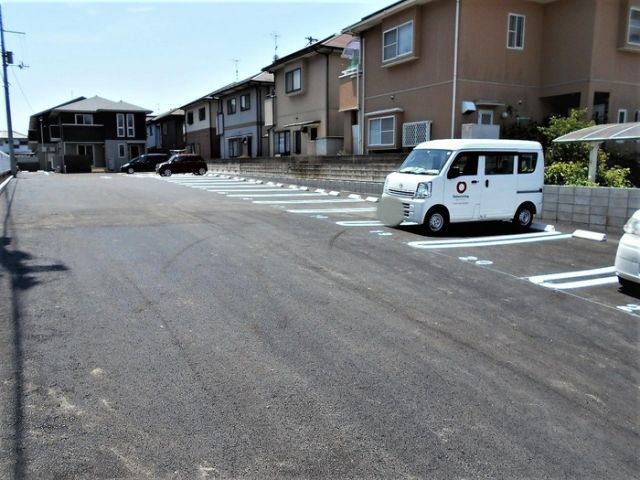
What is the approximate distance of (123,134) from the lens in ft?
163

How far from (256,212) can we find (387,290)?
7.43 m

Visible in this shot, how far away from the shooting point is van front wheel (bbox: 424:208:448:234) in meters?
10.3

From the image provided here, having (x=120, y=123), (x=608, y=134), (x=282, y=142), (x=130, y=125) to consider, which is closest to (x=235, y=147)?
(x=282, y=142)

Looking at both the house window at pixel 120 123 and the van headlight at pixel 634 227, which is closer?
the van headlight at pixel 634 227

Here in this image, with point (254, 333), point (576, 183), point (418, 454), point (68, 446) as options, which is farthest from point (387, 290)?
point (576, 183)

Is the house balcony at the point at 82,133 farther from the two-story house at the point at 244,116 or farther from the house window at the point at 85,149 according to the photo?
the two-story house at the point at 244,116

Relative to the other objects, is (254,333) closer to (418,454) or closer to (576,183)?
(418,454)

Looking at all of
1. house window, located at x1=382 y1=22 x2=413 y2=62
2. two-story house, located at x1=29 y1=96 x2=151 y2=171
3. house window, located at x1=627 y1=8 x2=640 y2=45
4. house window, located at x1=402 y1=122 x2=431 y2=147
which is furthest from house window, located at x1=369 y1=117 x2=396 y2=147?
two-story house, located at x1=29 y1=96 x2=151 y2=171

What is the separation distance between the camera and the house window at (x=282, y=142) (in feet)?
100

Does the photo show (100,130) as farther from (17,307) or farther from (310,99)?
(17,307)

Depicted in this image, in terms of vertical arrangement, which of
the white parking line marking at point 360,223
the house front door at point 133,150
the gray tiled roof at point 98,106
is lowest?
the white parking line marking at point 360,223

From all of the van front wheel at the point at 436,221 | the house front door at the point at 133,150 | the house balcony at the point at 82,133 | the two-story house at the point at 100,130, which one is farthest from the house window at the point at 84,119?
the van front wheel at the point at 436,221

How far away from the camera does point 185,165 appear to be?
33.4 meters

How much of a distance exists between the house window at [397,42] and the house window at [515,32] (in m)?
3.55
